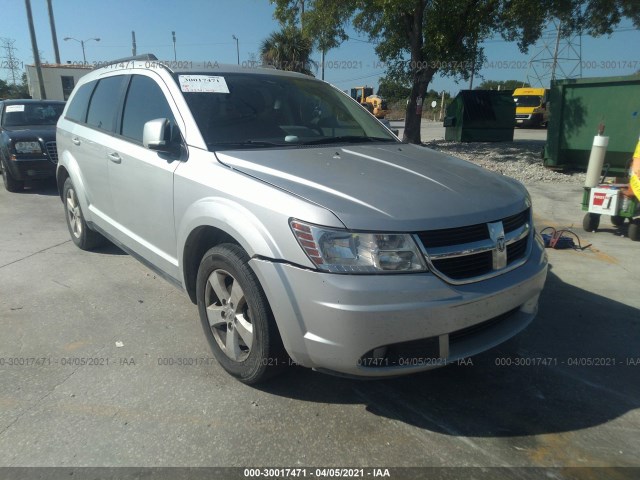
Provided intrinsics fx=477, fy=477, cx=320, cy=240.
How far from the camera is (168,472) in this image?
219 centimetres

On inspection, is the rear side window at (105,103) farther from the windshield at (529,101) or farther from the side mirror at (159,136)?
the windshield at (529,101)

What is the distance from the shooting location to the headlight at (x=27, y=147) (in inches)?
337

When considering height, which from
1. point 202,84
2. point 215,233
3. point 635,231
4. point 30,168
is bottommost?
point 635,231

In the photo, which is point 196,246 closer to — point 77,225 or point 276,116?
point 276,116

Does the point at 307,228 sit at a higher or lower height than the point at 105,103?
lower

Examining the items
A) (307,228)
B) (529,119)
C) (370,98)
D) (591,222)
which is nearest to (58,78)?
(370,98)

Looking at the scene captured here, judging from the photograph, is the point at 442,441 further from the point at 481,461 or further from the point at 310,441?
the point at 310,441

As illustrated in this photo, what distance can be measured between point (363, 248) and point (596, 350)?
2169mm

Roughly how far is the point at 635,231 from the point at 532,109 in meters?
25.6

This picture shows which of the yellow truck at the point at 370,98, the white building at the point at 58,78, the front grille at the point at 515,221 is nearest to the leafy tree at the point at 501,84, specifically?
the yellow truck at the point at 370,98

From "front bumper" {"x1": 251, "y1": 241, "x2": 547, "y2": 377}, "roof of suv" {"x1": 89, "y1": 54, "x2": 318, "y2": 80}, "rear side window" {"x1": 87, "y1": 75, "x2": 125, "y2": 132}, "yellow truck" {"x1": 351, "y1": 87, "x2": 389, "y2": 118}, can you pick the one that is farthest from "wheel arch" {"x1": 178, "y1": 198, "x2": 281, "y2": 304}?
"yellow truck" {"x1": 351, "y1": 87, "x2": 389, "y2": 118}

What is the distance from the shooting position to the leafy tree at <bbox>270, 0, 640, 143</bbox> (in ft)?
42.1

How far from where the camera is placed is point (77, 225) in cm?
528

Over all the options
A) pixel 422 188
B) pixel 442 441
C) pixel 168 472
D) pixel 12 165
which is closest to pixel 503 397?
pixel 442 441
